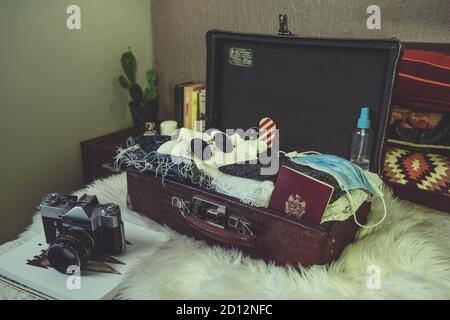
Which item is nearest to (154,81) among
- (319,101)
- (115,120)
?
(115,120)

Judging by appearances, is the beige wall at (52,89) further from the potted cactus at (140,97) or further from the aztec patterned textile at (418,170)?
the aztec patterned textile at (418,170)

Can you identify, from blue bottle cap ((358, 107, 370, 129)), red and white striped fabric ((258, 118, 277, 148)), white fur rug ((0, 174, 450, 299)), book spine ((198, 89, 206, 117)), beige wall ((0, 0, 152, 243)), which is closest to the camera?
white fur rug ((0, 174, 450, 299))

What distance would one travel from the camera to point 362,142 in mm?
984

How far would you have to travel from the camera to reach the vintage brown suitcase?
78cm

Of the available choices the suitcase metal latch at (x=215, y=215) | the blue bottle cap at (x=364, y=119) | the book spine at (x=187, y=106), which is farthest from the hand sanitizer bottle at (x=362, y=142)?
the book spine at (x=187, y=106)

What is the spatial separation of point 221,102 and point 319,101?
31cm

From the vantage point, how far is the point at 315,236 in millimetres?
719

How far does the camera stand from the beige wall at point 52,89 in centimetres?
124

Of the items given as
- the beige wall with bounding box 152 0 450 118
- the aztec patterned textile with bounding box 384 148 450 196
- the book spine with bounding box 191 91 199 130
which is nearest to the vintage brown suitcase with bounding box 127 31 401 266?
the aztec patterned textile with bounding box 384 148 450 196

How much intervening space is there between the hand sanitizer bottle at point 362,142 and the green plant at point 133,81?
0.79 meters

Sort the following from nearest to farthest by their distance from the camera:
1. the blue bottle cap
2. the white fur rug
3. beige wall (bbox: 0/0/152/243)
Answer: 1. the white fur rug
2. the blue bottle cap
3. beige wall (bbox: 0/0/152/243)

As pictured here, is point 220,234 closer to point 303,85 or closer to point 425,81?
point 303,85

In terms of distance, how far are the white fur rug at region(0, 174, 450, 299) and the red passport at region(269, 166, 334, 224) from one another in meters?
0.10

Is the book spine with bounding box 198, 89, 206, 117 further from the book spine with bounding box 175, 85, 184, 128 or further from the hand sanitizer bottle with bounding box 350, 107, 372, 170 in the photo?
the hand sanitizer bottle with bounding box 350, 107, 372, 170
